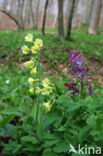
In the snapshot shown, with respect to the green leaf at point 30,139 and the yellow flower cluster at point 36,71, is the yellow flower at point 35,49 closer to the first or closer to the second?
the yellow flower cluster at point 36,71

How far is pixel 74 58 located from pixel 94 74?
2.98m

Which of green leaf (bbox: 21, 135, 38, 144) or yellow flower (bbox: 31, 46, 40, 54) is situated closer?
green leaf (bbox: 21, 135, 38, 144)

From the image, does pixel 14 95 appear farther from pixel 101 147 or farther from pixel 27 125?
pixel 101 147

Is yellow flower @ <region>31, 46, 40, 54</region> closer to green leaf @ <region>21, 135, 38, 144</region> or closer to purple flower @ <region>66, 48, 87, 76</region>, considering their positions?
purple flower @ <region>66, 48, 87, 76</region>

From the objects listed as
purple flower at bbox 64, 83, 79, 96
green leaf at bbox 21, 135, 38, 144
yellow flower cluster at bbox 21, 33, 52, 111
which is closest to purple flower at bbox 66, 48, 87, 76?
purple flower at bbox 64, 83, 79, 96

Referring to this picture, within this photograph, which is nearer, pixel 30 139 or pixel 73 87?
pixel 30 139

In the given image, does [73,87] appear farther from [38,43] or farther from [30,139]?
[30,139]

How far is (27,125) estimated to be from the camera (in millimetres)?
1312

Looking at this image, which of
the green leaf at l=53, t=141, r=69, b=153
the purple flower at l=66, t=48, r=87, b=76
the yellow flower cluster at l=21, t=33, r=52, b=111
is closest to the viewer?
the green leaf at l=53, t=141, r=69, b=153

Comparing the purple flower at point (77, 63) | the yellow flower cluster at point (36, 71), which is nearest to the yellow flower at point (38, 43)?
the yellow flower cluster at point (36, 71)

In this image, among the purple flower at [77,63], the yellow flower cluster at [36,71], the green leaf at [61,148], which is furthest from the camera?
the purple flower at [77,63]

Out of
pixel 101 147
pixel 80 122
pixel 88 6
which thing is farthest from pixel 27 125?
pixel 88 6

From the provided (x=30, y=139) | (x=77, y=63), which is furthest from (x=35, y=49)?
(x=30, y=139)

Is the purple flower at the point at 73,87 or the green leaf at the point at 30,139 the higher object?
the purple flower at the point at 73,87
